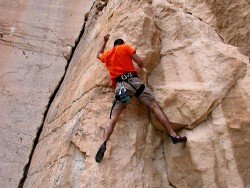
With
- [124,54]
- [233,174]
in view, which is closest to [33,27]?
[124,54]

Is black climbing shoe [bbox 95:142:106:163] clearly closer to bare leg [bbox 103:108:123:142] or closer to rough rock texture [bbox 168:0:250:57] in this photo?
bare leg [bbox 103:108:123:142]

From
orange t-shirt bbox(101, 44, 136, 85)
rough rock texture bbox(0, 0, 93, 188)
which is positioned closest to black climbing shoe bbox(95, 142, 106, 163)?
orange t-shirt bbox(101, 44, 136, 85)

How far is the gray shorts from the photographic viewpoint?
5.91 metres

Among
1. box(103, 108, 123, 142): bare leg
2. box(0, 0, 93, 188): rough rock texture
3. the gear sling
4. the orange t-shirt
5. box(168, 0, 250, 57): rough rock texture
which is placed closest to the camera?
box(103, 108, 123, 142): bare leg

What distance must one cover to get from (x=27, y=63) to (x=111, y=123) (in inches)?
158

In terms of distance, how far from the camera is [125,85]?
19.5ft

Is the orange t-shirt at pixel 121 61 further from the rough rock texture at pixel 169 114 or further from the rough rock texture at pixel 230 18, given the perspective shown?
the rough rock texture at pixel 230 18

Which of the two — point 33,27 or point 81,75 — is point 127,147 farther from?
point 33,27

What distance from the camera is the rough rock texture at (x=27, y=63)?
7.85 m

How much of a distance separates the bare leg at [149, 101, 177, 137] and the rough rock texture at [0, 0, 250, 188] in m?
0.18

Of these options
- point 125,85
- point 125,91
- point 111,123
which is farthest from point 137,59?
point 111,123

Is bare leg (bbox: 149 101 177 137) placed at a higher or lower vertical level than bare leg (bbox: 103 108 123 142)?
lower

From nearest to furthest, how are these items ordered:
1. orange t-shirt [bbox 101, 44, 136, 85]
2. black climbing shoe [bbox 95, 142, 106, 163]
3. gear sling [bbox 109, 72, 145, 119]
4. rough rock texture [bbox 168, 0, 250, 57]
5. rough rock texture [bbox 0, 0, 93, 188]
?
black climbing shoe [bbox 95, 142, 106, 163]
gear sling [bbox 109, 72, 145, 119]
orange t-shirt [bbox 101, 44, 136, 85]
rough rock texture [bbox 168, 0, 250, 57]
rough rock texture [bbox 0, 0, 93, 188]

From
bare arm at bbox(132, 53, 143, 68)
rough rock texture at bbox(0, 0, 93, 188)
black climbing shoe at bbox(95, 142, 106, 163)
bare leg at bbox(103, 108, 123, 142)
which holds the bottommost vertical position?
rough rock texture at bbox(0, 0, 93, 188)
